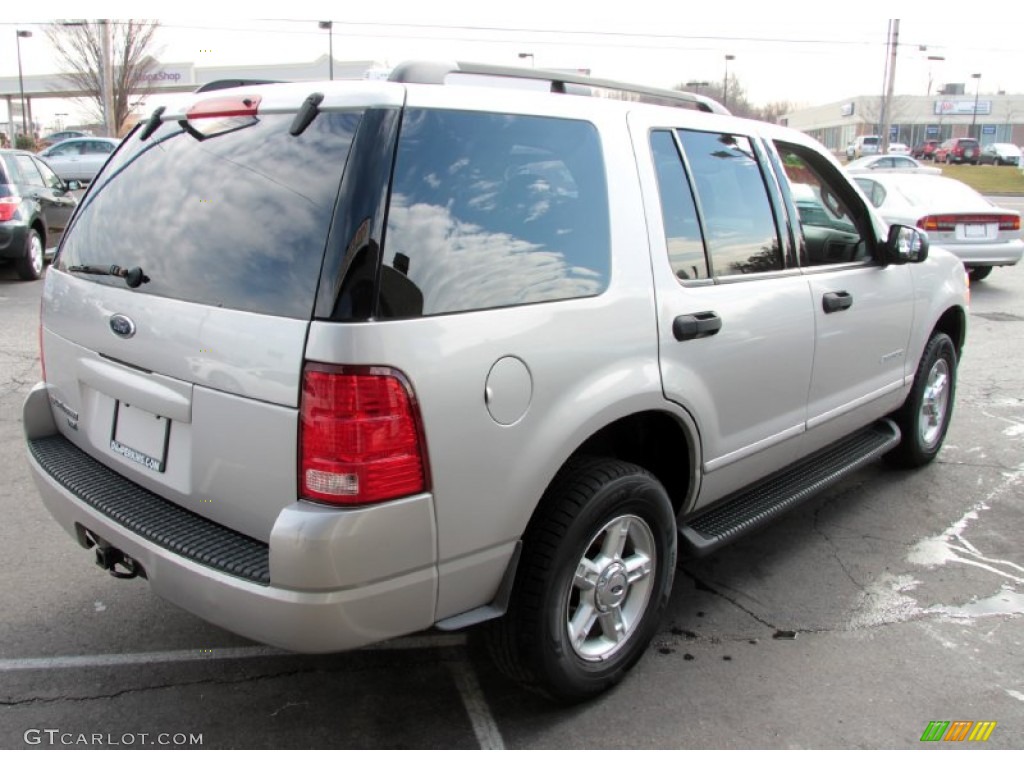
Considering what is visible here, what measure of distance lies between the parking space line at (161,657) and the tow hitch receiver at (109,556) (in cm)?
45

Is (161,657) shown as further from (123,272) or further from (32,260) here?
(32,260)

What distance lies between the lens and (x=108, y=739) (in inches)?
102

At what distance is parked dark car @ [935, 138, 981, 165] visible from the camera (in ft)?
177

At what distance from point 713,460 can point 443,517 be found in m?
1.33

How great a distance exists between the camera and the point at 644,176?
114 inches

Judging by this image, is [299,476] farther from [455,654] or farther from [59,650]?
[59,650]

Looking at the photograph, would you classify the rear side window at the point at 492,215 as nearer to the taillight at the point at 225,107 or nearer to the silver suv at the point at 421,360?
the silver suv at the point at 421,360

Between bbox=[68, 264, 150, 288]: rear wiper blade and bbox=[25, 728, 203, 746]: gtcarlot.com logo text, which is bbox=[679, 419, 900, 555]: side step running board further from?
bbox=[68, 264, 150, 288]: rear wiper blade

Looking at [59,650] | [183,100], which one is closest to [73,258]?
[183,100]

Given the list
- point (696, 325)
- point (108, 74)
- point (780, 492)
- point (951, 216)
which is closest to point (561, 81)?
point (696, 325)

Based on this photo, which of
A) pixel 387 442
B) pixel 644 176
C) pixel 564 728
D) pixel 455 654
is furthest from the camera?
pixel 455 654

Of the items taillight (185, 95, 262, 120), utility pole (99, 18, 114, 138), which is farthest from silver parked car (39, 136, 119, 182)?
taillight (185, 95, 262, 120)

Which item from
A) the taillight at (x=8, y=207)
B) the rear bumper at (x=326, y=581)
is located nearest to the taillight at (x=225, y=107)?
the rear bumper at (x=326, y=581)

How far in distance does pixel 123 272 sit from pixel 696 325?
1879 mm
